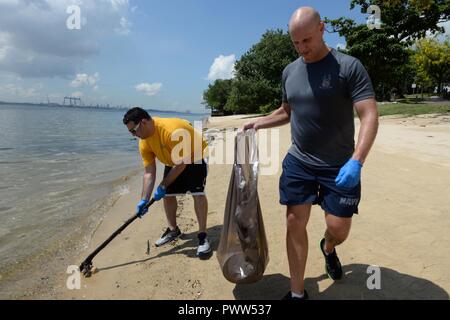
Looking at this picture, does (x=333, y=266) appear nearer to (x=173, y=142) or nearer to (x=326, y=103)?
(x=326, y=103)

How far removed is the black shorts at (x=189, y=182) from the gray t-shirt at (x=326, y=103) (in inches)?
55.4

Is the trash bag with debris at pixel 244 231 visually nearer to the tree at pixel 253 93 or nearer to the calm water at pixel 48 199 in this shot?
the calm water at pixel 48 199

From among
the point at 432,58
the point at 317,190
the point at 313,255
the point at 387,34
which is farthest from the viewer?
the point at 432,58

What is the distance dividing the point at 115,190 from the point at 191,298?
4858mm

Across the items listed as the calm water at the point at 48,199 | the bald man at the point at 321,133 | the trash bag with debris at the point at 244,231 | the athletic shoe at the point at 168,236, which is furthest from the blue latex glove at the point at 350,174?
the calm water at the point at 48,199

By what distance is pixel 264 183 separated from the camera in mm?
6184

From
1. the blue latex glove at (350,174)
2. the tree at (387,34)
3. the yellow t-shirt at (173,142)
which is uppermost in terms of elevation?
the tree at (387,34)

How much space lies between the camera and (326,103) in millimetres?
2250

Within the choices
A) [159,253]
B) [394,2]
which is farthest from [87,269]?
[394,2]

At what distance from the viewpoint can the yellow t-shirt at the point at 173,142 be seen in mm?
3471

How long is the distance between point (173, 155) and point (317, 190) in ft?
5.21

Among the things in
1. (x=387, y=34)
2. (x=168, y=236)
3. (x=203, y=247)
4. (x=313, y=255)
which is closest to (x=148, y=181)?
(x=168, y=236)

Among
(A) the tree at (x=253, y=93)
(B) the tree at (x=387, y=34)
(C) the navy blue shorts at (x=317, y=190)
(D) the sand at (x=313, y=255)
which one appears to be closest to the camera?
(C) the navy blue shorts at (x=317, y=190)
